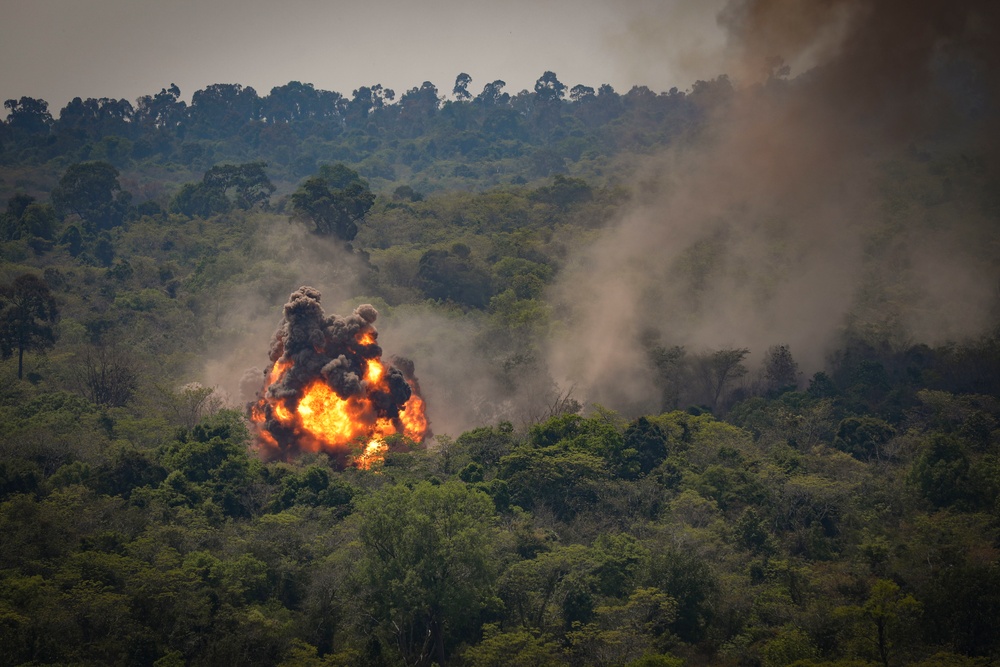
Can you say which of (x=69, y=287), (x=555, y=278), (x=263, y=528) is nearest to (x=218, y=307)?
(x=69, y=287)

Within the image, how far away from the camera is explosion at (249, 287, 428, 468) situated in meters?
59.7

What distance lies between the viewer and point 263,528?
48.5 metres

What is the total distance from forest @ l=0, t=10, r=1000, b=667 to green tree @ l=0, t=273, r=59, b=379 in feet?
0.69

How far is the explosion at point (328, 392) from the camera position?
59688mm

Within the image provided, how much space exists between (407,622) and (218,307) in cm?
5321

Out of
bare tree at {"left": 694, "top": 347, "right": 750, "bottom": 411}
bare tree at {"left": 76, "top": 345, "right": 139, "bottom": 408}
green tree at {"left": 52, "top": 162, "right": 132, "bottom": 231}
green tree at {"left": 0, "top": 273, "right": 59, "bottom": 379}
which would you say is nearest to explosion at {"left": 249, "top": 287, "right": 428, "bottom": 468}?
bare tree at {"left": 76, "top": 345, "right": 139, "bottom": 408}

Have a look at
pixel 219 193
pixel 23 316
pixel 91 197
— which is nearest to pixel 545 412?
pixel 23 316

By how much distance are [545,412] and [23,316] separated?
34735mm

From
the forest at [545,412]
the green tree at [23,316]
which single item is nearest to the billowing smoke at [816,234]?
the forest at [545,412]

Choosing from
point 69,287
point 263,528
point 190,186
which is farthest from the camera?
point 190,186

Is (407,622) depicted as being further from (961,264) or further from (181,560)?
(961,264)

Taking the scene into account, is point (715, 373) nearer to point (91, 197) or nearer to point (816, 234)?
point (816, 234)

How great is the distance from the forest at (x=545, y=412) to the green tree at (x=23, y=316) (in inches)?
8.3

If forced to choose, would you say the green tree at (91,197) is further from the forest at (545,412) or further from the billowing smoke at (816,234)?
the billowing smoke at (816,234)
